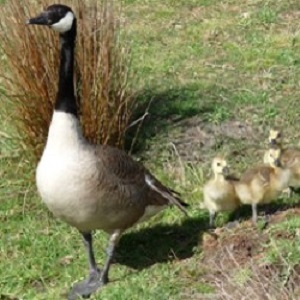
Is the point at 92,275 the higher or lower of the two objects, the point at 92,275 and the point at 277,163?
the lower

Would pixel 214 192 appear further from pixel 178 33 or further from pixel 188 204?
pixel 178 33

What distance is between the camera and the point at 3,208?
7750mm

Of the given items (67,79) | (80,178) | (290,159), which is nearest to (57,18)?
(67,79)

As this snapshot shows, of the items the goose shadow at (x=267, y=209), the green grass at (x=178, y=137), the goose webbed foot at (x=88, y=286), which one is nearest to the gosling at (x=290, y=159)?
the goose shadow at (x=267, y=209)

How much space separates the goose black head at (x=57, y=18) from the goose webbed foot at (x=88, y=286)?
5.14 feet

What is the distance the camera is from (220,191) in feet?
22.8

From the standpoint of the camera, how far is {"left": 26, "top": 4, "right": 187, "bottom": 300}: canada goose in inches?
244

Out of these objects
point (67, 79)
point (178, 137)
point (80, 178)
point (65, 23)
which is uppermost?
point (65, 23)

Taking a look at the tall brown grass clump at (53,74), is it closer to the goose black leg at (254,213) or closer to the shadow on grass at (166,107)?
the shadow on grass at (166,107)

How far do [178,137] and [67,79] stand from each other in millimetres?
2058

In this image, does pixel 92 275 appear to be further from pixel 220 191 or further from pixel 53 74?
pixel 53 74

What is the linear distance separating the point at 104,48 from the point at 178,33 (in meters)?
3.24

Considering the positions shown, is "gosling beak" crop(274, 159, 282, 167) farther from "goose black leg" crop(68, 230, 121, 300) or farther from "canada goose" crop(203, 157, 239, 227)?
"goose black leg" crop(68, 230, 121, 300)

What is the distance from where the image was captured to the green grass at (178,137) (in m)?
6.64
